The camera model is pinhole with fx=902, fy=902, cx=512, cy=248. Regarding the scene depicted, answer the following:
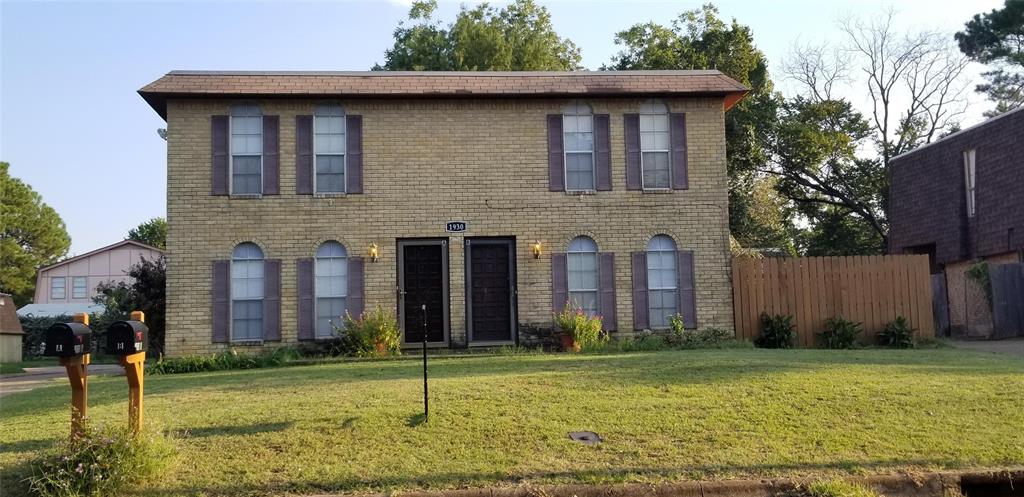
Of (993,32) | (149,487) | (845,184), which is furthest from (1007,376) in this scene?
(993,32)

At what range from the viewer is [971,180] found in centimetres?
2759

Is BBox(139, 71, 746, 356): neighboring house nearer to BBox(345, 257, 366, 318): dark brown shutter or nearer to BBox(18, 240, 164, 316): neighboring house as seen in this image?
BBox(345, 257, 366, 318): dark brown shutter

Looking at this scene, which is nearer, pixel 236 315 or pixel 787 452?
pixel 787 452

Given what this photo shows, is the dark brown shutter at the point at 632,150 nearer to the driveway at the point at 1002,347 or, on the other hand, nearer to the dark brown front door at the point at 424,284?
the dark brown front door at the point at 424,284

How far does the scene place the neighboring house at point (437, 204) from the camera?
17.3m

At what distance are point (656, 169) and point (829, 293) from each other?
4.34m

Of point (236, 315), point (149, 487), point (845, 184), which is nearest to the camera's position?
point (149, 487)

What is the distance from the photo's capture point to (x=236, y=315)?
17.3 m

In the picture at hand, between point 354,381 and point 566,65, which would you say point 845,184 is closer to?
point 566,65

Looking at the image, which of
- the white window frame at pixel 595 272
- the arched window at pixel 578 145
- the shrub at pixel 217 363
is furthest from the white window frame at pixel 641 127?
the shrub at pixel 217 363

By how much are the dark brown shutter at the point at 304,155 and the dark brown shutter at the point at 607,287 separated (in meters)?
5.90

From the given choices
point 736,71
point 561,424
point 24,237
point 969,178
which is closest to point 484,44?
point 736,71

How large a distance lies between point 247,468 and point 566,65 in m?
33.3

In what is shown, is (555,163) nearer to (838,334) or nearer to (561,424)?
(838,334)
